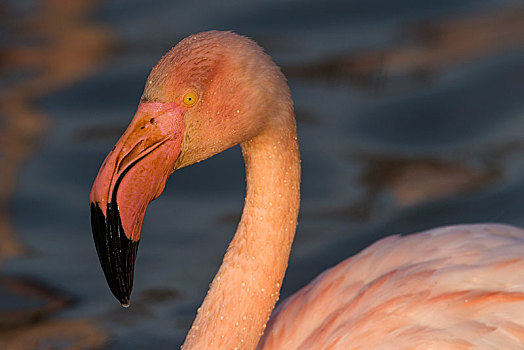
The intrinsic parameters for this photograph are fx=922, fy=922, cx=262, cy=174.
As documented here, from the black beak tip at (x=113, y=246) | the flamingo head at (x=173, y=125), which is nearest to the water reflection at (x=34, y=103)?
the black beak tip at (x=113, y=246)

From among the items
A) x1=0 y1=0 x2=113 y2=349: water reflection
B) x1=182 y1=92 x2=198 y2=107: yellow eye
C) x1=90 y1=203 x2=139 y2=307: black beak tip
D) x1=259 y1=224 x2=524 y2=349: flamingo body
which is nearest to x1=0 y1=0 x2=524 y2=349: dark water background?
x1=0 y1=0 x2=113 y2=349: water reflection

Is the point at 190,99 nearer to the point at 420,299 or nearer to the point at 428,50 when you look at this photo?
the point at 420,299

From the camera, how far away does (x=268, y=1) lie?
21.5 feet

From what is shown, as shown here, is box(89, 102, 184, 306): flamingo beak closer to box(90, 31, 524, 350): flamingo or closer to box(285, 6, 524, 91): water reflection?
box(90, 31, 524, 350): flamingo

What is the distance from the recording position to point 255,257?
2865 mm

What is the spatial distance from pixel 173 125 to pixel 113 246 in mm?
375

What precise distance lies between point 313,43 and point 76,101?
159 centimetres

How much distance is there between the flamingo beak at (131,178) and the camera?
2.51 metres

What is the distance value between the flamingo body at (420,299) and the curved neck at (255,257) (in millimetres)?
210

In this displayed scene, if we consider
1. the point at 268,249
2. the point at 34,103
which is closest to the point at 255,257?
Answer: the point at 268,249

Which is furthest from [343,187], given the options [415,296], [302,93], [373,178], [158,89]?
[158,89]

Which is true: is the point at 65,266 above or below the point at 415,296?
below

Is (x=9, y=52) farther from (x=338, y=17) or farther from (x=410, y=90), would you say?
(x=410, y=90)

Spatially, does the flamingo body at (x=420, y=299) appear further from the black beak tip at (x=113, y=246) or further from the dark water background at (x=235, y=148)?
the dark water background at (x=235, y=148)
